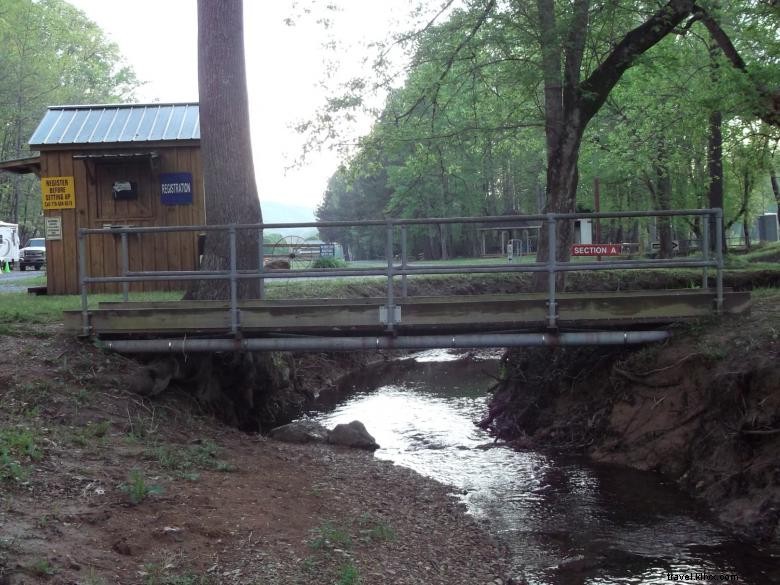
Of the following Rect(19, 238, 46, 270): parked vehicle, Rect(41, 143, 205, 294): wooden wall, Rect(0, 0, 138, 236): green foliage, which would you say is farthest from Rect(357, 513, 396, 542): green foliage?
Rect(0, 0, 138, 236): green foliage

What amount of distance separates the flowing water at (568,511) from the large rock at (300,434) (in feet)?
2.96

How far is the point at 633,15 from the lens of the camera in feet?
44.5

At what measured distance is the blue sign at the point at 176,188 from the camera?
15.7 meters

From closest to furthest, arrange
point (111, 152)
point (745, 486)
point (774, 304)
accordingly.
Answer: point (745, 486) → point (774, 304) → point (111, 152)

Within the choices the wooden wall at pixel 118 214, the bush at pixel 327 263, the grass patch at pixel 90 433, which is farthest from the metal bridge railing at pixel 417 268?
the bush at pixel 327 263

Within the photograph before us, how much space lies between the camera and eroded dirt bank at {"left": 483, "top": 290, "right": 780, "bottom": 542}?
25.7ft

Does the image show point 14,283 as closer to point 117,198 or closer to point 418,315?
point 117,198

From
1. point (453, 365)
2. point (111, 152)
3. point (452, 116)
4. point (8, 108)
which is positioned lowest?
point (453, 365)

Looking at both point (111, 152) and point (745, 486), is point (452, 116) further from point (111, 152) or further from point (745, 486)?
point (745, 486)

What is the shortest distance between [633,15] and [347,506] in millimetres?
10483

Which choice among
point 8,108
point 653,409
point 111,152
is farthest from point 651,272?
point 8,108

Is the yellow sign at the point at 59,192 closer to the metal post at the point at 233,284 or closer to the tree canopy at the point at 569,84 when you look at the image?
the tree canopy at the point at 569,84

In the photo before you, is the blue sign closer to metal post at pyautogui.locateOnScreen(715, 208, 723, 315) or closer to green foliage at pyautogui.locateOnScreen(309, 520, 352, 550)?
metal post at pyautogui.locateOnScreen(715, 208, 723, 315)

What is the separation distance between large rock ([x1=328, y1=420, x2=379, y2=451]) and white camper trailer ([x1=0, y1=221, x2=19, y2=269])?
120ft
